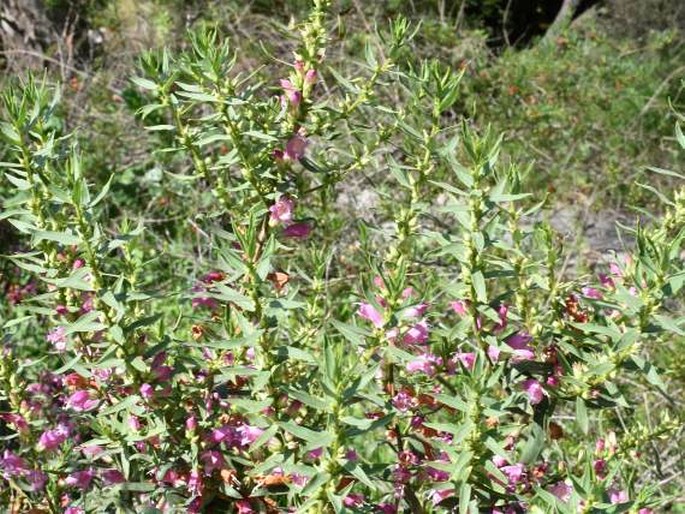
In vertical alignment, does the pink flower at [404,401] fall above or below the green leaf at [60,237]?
below

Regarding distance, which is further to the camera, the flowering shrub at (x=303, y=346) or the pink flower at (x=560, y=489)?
the pink flower at (x=560, y=489)

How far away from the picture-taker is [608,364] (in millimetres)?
1447

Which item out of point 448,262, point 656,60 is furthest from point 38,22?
point 656,60

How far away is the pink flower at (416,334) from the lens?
153 centimetres

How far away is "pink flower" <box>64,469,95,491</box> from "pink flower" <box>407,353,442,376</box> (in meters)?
0.70

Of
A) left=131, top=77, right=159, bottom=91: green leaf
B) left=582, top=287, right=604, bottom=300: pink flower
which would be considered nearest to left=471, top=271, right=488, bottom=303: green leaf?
left=582, top=287, right=604, bottom=300: pink flower

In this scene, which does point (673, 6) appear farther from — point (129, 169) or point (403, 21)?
point (403, 21)


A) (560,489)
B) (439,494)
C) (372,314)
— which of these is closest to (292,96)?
(372,314)

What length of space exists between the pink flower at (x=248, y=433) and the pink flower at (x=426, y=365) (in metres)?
0.30

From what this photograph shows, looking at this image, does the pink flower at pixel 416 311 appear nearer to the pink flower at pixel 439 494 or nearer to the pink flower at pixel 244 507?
the pink flower at pixel 439 494

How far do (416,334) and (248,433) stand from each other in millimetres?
360

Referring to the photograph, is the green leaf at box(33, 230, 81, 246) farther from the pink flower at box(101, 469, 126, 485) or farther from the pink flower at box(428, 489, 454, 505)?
the pink flower at box(428, 489, 454, 505)

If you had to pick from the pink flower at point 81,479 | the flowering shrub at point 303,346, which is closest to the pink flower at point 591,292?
the flowering shrub at point 303,346

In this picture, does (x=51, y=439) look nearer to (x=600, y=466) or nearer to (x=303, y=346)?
(x=303, y=346)
